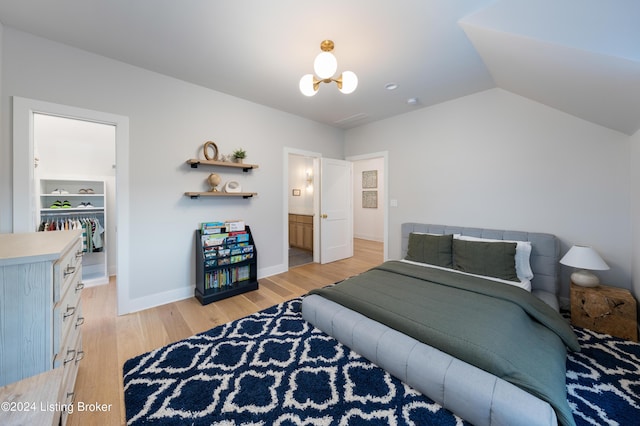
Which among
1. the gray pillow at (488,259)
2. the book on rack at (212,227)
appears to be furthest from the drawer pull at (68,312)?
the gray pillow at (488,259)

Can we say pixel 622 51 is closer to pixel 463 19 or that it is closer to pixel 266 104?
pixel 463 19

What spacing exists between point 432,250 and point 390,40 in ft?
7.84

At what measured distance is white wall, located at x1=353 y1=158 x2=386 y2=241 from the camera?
7.15 metres

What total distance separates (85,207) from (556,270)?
6275 mm

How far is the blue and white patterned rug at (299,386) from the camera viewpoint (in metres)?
1.41

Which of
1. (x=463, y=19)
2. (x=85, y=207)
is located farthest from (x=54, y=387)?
(x=85, y=207)

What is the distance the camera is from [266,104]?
12.5 ft

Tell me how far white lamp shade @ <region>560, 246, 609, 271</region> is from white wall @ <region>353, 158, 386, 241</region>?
14.8 feet

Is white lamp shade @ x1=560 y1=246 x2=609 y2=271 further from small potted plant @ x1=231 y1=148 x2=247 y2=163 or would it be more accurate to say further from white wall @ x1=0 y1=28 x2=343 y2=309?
small potted plant @ x1=231 y1=148 x2=247 y2=163

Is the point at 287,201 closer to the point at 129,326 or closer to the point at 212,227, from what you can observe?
the point at 212,227

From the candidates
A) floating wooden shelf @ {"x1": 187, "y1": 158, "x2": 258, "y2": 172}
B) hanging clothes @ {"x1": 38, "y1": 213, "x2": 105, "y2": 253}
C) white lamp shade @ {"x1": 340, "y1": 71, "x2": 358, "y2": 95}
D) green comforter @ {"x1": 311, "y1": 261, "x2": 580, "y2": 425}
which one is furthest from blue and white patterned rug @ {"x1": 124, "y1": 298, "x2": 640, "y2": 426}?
hanging clothes @ {"x1": 38, "y1": 213, "x2": 105, "y2": 253}

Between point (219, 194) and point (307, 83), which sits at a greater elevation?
point (307, 83)

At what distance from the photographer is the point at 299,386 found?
1.64 m

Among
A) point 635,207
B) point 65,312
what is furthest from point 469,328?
point 65,312
